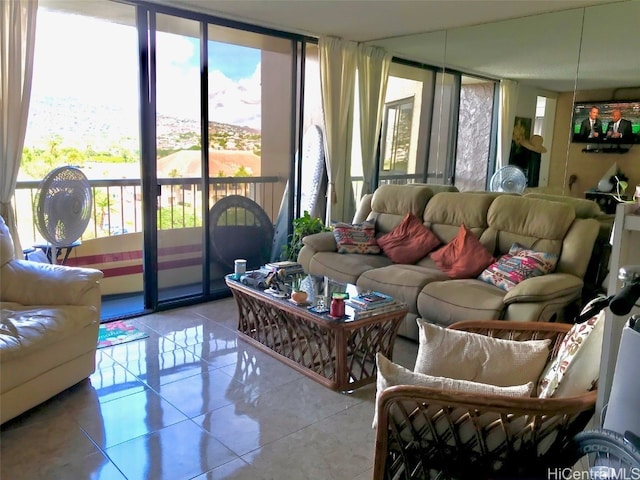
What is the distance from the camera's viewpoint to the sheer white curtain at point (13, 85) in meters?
3.07

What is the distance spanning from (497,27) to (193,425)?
378cm

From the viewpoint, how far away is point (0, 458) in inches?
82.4

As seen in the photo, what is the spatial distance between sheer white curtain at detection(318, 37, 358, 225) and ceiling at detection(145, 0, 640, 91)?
0.25 metres

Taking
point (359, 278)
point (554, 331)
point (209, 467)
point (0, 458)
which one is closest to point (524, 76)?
point (359, 278)

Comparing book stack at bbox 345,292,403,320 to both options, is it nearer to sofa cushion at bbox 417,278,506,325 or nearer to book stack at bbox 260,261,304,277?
sofa cushion at bbox 417,278,506,325

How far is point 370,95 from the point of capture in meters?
5.12

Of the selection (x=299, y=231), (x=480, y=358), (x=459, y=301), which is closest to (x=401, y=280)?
(x=459, y=301)

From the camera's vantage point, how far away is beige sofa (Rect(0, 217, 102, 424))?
228 centimetres

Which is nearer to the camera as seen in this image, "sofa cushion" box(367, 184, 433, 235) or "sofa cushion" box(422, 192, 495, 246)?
"sofa cushion" box(422, 192, 495, 246)

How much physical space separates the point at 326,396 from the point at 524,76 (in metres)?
3.04

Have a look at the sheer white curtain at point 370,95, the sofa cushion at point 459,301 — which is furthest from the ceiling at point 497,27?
the sofa cushion at point 459,301

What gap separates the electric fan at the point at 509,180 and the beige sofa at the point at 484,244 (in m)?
0.41

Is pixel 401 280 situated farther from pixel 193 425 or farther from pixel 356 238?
pixel 193 425

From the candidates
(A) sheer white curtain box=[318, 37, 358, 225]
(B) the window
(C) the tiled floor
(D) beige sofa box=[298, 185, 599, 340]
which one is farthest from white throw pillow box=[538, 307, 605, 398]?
(B) the window
